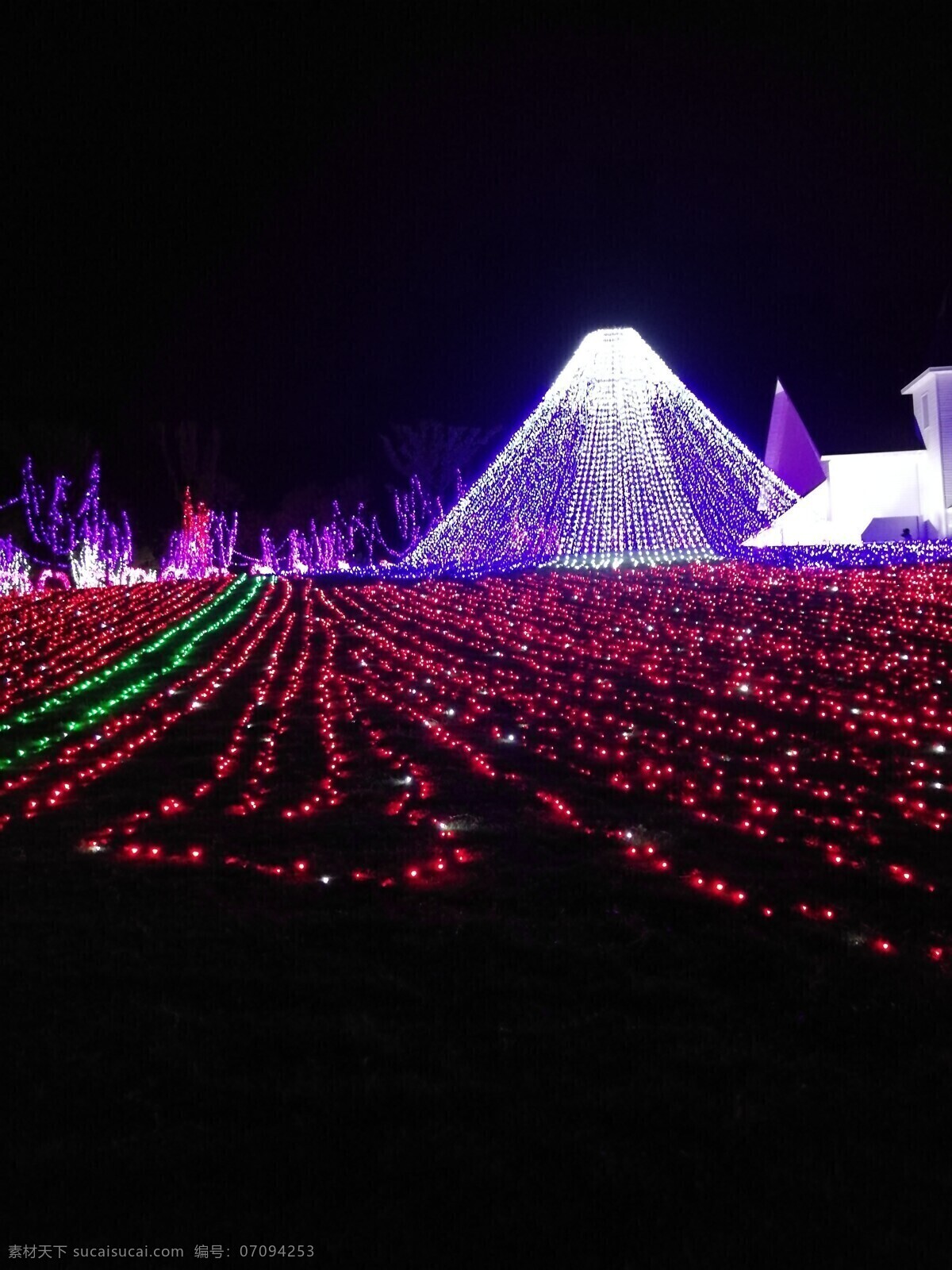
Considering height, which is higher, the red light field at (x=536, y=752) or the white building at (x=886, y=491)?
the white building at (x=886, y=491)

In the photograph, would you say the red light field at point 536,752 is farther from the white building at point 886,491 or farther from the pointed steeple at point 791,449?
the pointed steeple at point 791,449

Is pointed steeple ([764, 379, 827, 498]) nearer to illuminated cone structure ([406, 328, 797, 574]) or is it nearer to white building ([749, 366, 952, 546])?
white building ([749, 366, 952, 546])

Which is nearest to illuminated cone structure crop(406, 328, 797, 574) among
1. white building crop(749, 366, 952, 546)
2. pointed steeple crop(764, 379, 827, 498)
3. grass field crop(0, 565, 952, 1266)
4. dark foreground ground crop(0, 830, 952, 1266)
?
white building crop(749, 366, 952, 546)

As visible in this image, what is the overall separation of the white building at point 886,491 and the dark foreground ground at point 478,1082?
25.9 meters

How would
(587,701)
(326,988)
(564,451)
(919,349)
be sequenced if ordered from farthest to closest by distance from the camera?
(919,349) < (564,451) < (587,701) < (326,988)

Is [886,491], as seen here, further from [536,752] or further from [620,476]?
[536,752]

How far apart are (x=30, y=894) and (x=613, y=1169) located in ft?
9.07

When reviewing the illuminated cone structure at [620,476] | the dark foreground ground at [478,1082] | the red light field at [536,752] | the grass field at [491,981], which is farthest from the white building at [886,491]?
the dark foreground ground at [478,1082]

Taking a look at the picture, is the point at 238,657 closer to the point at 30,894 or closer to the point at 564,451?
the point at 30,894

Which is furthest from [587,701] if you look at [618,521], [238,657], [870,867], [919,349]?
[919,349]

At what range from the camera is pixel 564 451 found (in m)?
21.9

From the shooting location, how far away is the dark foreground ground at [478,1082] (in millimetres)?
2375

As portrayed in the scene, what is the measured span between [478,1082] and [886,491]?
28.6 m

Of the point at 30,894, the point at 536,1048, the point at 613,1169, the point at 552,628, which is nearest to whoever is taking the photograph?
the point at 613,1169
